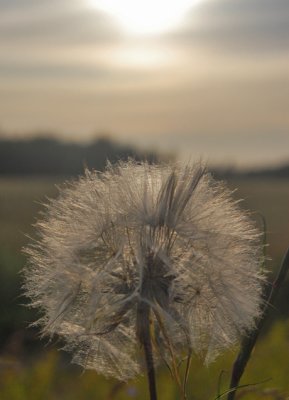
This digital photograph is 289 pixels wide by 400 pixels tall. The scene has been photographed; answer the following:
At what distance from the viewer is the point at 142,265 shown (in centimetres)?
143

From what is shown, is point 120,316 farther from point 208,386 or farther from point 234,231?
point 208,386

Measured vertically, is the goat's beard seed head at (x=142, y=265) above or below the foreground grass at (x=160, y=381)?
above

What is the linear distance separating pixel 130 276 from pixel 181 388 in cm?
22

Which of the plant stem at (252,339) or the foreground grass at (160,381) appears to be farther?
the foreground grass at (160,381)

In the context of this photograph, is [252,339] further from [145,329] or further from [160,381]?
[160,381]

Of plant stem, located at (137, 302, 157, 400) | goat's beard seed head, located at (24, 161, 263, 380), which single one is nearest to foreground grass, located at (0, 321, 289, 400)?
goat's beard seed head, located at (24, 161, 263, 380)

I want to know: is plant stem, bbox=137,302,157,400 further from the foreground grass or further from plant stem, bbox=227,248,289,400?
the foreground grass

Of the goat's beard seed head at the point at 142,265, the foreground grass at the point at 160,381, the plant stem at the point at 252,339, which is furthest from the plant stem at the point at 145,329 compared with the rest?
the foreground grass at the point at 160,381

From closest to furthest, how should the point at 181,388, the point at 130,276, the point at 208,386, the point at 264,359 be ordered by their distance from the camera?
1. the point at 181,388
2. the point at 130,276
3. the point at 208,386
4. the point at 264,359

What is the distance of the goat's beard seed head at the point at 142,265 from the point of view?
144 cm

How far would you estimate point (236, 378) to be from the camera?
140 cm

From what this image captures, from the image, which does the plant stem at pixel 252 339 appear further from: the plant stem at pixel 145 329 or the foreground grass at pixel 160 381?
the foreground grass at pixel 160 381

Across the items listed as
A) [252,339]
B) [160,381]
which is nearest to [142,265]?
[252,339]

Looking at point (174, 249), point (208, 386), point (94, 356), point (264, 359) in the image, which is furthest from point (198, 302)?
point (264, 359)
